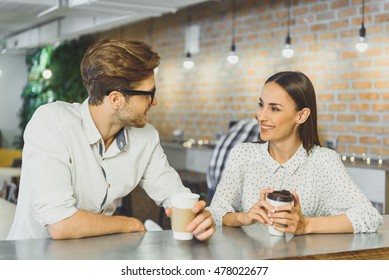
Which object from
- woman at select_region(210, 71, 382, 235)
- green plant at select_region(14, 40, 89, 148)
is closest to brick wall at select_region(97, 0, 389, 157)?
green plant at select_region(14, 40, 89, 148)

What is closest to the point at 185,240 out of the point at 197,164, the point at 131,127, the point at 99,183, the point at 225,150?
the point at 99,183

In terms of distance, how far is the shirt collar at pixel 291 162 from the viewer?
6.66ft

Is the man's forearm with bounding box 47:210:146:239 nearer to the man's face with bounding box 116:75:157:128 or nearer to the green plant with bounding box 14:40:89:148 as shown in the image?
the man's face with bounding box 116:75:157:128

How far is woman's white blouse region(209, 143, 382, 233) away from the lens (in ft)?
6.41

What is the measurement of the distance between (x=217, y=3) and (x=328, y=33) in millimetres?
2136

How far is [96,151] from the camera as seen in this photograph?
1.94 m

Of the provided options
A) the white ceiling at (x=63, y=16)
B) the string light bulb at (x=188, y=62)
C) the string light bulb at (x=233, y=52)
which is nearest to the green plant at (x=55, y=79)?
the white ceiling at (x=63, y=16)

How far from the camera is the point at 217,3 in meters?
7.15

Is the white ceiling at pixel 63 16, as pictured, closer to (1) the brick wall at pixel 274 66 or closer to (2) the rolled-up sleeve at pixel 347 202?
(1) the brick wall at pixel 274 66

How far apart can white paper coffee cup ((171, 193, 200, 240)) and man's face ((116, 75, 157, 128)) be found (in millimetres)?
442

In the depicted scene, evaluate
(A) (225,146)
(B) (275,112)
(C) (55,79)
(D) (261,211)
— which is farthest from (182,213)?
(C) (55,79)

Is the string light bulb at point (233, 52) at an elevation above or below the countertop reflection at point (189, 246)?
above

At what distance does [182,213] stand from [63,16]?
8.11 metres
